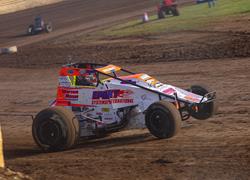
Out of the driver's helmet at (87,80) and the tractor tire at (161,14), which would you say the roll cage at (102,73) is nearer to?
the driver's helmet at (87,80)

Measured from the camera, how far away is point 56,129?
10930mm

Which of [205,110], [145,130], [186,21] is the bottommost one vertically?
[145,130]

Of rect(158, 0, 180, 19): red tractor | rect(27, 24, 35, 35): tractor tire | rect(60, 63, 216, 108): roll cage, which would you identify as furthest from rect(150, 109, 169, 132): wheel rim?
rect(27, 24, 35, 35): tractor tire

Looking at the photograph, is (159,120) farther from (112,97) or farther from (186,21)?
(186,21)

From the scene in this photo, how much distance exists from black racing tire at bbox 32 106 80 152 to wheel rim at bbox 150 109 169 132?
4.70ft

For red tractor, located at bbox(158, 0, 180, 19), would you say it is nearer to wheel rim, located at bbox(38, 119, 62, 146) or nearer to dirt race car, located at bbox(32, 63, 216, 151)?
dirt race car, located at bbox(32, 63, 216, 151)

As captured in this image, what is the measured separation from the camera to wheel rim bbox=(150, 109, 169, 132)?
1035 centimetres

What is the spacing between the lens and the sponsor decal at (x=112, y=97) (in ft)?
36.5

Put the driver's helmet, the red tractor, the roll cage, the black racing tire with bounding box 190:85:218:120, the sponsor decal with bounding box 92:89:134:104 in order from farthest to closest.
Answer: the red tractor, the black racing tire with bounding box 190:85:218:120, the driver's helmet, the sponsor decal with bounding box 92:89:134:104, the roll cage

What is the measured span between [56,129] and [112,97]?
1185 millimetres

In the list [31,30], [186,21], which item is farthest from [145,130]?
[31,30]

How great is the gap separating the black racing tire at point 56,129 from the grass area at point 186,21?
16132 millimetres

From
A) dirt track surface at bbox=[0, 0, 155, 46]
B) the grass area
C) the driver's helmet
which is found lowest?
the driver's helmet

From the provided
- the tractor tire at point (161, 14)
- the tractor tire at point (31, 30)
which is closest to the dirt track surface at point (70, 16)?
the tractor tire at point (31, 30)
